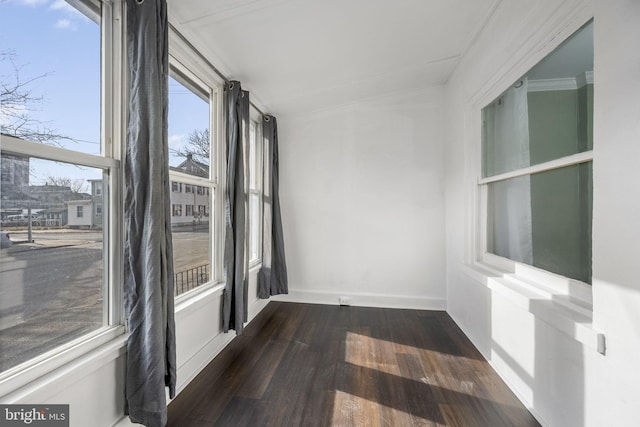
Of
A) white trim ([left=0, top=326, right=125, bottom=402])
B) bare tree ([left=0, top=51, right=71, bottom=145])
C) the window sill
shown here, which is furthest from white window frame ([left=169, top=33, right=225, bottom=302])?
the window sill

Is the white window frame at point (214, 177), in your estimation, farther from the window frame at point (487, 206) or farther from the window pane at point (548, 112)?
the window pane at point (548, 112)

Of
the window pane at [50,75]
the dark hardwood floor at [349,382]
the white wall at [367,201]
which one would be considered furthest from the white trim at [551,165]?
the window pane at [50,75]

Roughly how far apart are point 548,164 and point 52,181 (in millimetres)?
2547

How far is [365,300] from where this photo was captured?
11.4 feet

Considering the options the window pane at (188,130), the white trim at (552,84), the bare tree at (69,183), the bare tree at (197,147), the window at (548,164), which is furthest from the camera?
the bare tree at (197,147)

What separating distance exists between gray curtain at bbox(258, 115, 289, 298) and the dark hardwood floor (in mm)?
640

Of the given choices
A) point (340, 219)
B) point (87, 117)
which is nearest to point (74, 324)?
point (87, 117)

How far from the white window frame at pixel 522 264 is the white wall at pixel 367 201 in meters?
0.72

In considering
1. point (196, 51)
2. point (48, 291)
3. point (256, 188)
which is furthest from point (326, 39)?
point (48, 291)

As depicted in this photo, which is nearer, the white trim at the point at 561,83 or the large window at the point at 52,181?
the large window at the point at 52,181

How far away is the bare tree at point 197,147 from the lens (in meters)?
2.06

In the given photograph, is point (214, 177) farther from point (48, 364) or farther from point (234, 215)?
point (48, 364)

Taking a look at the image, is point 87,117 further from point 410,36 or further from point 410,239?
point 410,239

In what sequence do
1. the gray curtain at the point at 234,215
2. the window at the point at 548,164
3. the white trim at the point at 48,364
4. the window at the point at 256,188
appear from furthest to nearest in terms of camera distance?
the window at the point at 256,188, the gray curtain at the point at 234,215, the window at the point at 548,164, the white trim at the point at 48,364
